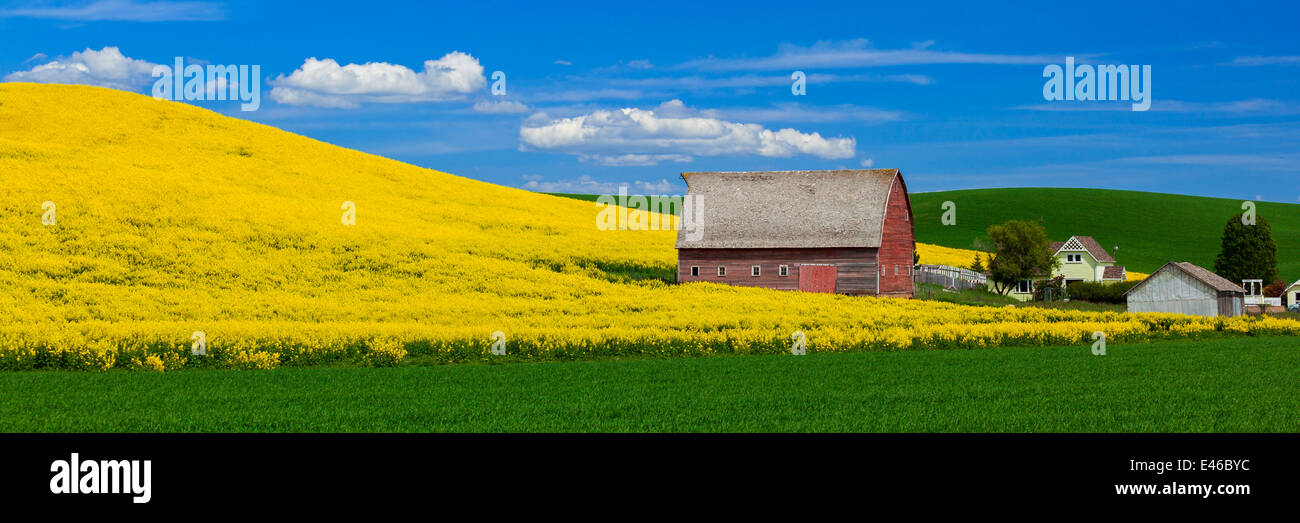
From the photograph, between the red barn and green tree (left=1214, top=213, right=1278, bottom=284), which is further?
green tree (left=1214, top=213, right=1278, bottom=284)

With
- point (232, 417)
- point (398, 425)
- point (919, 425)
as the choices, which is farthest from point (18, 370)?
point (919, 425)

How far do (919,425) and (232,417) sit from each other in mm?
9319

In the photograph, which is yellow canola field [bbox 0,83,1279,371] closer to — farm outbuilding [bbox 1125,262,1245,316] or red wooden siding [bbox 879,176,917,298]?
red wooden siding [bbox 879,176,917,298]

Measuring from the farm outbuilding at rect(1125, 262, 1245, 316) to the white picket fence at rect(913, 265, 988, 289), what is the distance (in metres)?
9.94

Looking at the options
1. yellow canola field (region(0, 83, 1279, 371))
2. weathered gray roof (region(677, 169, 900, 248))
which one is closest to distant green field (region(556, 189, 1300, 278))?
weathered gray roof (region(677, 169, 900, 248))

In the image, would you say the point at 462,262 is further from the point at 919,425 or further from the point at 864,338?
the point at 919,425

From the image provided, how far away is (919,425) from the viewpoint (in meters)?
14.3

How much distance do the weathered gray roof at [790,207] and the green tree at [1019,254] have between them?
1233 centimetres

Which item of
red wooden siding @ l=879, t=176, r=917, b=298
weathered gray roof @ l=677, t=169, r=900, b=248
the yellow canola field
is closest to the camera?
the yellow canola field

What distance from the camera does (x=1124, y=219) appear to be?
5335 inches

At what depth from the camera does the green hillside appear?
118 m

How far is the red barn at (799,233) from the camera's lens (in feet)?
162

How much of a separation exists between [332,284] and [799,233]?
21541mm

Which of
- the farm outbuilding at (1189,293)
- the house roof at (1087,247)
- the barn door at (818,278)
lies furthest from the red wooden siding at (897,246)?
the house roof at (1087,247)
